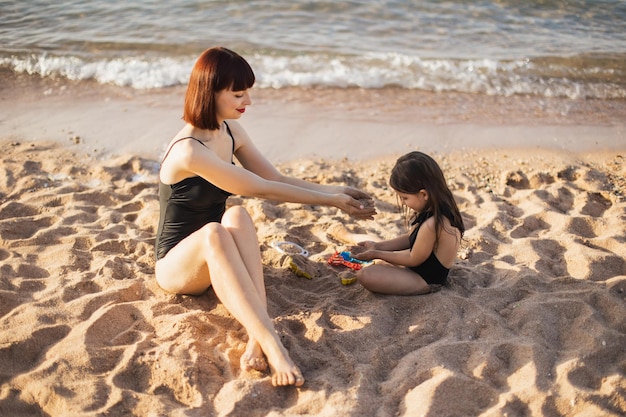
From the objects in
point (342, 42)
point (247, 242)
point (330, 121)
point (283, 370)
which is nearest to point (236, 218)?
point (247, 242)

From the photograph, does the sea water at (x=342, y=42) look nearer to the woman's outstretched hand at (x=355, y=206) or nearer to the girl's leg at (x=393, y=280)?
the woman's outstretched hand at (x=355, y=206)

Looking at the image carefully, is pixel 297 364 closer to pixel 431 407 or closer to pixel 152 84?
pixel 431 407

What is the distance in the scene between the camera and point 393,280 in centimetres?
378

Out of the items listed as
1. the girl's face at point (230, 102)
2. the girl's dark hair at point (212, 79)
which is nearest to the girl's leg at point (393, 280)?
the girl's face at point (230, 102)

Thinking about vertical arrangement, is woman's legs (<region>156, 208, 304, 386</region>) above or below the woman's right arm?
below

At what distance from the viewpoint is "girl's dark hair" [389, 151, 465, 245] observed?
3.61 meters

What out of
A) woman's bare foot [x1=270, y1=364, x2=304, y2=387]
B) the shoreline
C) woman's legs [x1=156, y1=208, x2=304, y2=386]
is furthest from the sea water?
woman's bare foot [x1=270, y1=364, x2=304, y2=387]

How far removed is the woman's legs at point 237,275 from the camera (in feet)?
10.2

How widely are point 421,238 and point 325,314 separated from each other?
76 centimetres

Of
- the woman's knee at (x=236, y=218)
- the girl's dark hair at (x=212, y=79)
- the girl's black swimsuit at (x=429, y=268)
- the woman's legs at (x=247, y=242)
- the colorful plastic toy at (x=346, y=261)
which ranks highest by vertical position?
the girl's dark hair at (x=212, y=79)

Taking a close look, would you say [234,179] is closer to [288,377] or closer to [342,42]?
[288,377]

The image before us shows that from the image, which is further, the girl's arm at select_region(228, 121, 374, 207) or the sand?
the girl's arm at select_region(228, 121, 374, 207)

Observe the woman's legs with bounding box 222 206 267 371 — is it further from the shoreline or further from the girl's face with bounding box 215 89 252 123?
the shoreline

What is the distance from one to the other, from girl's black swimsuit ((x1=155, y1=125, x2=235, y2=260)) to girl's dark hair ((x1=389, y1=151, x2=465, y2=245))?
1.11 metres
